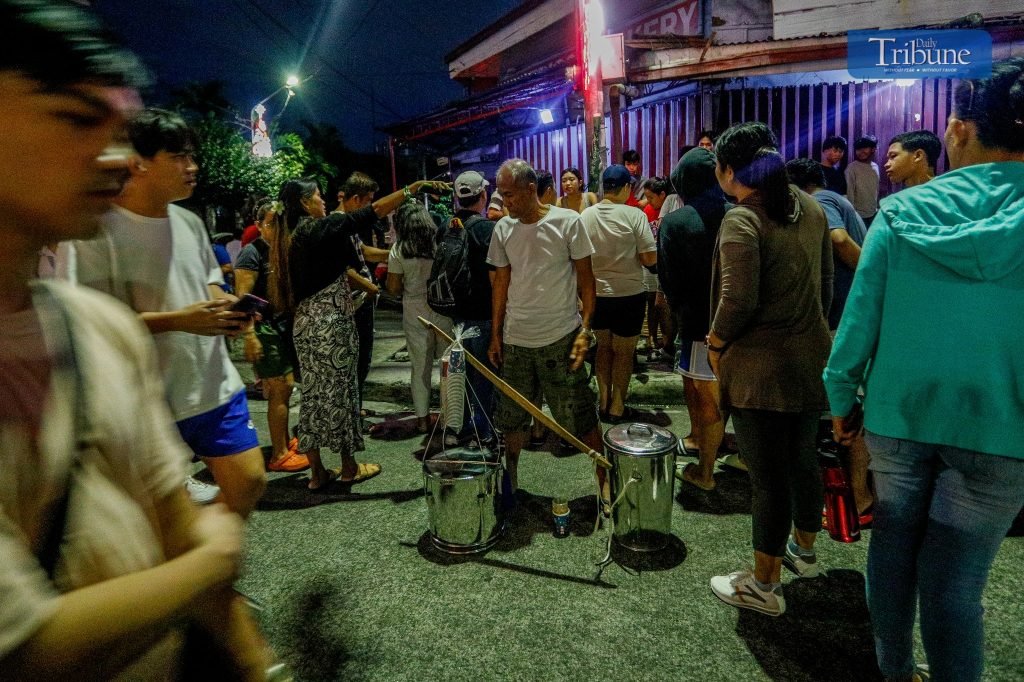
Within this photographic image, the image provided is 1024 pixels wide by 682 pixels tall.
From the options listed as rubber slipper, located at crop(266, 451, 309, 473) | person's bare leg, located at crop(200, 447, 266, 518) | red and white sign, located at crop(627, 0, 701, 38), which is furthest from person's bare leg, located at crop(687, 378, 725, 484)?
red and white sign, located at crop(627, 0, 701, 38)

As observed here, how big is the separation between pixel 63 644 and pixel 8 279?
483mm

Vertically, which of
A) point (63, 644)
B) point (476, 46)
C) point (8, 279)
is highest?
point (476, 46)

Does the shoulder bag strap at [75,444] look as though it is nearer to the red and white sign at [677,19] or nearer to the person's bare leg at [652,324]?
the person's bare leg at [652,324]

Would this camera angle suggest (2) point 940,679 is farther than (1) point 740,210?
No

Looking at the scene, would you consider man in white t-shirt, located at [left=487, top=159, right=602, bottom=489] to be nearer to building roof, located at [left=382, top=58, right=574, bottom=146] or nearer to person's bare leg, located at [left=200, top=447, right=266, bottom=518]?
person's bare leg, located at [left=200, top=447, right=266, bottom=518]

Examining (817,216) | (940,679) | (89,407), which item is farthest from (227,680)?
(817,216)

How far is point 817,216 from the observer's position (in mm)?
2697

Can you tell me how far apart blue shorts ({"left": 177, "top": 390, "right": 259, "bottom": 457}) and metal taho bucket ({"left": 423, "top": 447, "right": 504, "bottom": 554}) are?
1046mm

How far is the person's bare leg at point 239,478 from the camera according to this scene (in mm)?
2570

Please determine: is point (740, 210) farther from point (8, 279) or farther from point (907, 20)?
point (907, 20)

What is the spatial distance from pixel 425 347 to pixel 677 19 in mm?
9066

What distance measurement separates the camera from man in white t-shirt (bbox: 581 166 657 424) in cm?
538

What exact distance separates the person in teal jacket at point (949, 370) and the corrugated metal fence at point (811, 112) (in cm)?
780

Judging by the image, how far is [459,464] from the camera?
3369mm
